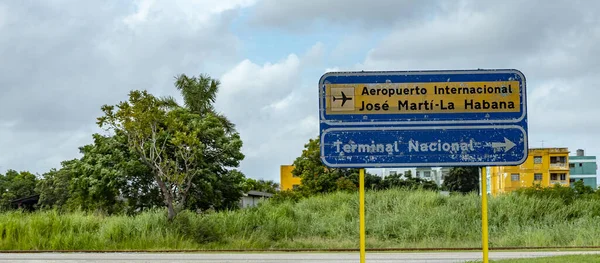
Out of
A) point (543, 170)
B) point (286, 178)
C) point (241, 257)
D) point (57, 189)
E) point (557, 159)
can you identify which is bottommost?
point (241, 257)

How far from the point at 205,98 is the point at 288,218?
23349mm

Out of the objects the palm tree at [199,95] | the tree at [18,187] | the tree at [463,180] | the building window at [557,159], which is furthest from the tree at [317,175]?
the building window at [557,159]

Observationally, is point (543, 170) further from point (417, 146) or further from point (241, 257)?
point (417, 146)

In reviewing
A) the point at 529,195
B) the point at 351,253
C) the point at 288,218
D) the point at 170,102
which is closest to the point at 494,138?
the point at 351,253

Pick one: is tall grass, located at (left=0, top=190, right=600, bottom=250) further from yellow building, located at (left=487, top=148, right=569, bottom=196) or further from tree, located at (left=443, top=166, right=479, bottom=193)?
yellow building, located at (left=487, top=148, right=569, bottom=196)

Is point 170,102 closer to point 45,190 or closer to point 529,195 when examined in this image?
point 45,190

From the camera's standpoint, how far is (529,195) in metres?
33.2

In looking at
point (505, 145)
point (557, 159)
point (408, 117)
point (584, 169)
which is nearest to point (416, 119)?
point (408, 117)

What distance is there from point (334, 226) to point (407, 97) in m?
19.4

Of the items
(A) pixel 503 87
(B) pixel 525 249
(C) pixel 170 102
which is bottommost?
(B) pixel 525 249

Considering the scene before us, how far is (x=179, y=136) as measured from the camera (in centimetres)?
3338

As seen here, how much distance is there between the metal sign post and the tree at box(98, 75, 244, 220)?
16.5 meters

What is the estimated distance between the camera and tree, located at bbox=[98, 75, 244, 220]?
31250mm

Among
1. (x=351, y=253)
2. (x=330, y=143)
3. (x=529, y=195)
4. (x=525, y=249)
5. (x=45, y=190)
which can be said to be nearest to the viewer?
(x=330, y=143)
